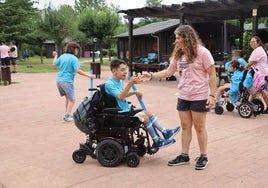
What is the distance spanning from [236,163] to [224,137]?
1463 mm

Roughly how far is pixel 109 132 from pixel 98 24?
99.4 feet

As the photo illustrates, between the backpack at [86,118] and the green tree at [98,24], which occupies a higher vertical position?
the green tree at [98,24]

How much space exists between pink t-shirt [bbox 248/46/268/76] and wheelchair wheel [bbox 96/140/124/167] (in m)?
4.81

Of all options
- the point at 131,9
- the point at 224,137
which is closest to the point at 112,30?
the point at 131,9

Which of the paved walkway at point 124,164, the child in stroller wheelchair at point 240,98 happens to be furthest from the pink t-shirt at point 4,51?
the child in stroller wheelchair at point 240,98

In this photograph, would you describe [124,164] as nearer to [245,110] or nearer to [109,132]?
[109,132]

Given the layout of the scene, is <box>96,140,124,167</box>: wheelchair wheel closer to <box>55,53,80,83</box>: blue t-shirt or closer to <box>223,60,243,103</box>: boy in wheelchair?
<box>55,53,80,83</box>: blue t-shirt

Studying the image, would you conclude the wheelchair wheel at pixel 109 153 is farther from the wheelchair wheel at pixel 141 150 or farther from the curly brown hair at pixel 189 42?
the curly brown hair at pixel 189 42

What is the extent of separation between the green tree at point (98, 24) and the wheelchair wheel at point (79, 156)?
3021 cm

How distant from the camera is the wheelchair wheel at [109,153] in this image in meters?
4.96

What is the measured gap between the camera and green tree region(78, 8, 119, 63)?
34.6 m

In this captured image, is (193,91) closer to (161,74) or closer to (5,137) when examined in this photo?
(161,74)

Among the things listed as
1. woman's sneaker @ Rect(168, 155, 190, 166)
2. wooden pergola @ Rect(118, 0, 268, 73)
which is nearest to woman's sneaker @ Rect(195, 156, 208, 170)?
woman's sneaker @ Rect(168, 155, 190, 166)

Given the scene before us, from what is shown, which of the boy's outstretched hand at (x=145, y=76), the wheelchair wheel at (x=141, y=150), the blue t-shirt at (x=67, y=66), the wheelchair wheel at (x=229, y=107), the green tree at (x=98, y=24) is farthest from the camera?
the green tree at (x=98, y=24)
